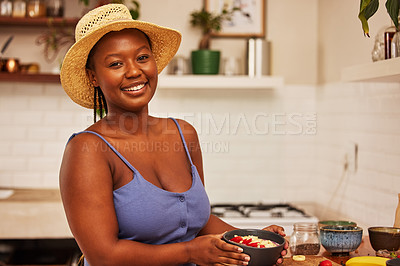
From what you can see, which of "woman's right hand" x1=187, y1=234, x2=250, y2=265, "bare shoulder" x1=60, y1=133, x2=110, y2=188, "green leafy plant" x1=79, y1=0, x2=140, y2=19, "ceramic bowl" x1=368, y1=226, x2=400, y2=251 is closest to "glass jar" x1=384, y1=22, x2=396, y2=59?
"ceramic bowl" x1=368, y1=226, x2=400, y2=251

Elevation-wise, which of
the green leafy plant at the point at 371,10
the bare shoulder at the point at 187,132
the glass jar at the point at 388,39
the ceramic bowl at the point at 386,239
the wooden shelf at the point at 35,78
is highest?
the green leafy plant at the point at 371,10

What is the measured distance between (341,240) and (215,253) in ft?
2.06

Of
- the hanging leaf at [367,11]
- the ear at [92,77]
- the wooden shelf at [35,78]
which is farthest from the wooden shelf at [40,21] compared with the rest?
the hanging leaf at [367,11]

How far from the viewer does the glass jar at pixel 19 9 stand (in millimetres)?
4027

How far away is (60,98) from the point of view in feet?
14.0

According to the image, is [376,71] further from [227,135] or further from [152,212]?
[227,135]

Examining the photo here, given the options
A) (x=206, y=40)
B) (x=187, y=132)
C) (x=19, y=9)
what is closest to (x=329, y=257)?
(x=187, y=132)

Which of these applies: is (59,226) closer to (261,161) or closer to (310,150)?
(261,161)

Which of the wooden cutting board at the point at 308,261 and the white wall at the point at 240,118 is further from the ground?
the white wall at the point at 240,118

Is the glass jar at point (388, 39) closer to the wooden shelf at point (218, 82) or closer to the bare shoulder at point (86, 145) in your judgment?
the bare shoulder at point (86, 145)

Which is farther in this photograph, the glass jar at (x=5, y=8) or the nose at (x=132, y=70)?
the glass jar at (x=5, y=8)

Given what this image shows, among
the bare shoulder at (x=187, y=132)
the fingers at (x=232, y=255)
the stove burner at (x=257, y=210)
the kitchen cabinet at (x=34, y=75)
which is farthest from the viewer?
the kitchen cabinet at (x=34, y=75)

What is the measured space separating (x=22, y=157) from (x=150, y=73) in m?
2.86

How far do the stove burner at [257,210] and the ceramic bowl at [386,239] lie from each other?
1722 millimetres
